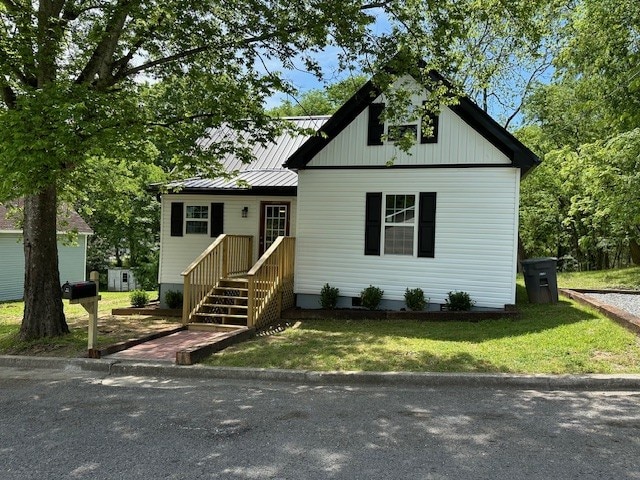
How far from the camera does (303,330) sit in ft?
33.1

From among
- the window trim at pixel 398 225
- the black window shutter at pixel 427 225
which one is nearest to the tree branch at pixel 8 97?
the window trim at pixel 398 225

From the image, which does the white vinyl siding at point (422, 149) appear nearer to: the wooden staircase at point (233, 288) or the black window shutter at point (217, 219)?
the wooden staircase at point (233, 288)

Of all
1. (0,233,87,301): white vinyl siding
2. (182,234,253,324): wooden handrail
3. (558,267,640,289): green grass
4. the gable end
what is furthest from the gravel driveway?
(0,233,87,301): white vinyl siding

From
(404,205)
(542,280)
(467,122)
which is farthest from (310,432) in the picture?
(542,280)

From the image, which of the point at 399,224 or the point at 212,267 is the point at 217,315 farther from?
the point at 399,224

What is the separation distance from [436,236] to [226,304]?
5.09 metres

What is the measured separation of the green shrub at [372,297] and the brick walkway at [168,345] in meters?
3.70

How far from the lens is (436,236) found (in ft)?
37.8

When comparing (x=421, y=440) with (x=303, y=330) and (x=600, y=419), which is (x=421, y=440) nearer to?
(x=600, y=419)

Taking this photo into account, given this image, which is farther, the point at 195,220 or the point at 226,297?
the point at 195,220

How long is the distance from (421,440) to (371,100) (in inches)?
362

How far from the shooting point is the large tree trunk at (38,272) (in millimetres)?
8906

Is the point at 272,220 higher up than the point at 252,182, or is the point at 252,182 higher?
the point at 252,182

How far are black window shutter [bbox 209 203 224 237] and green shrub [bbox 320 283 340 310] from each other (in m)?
3.70
